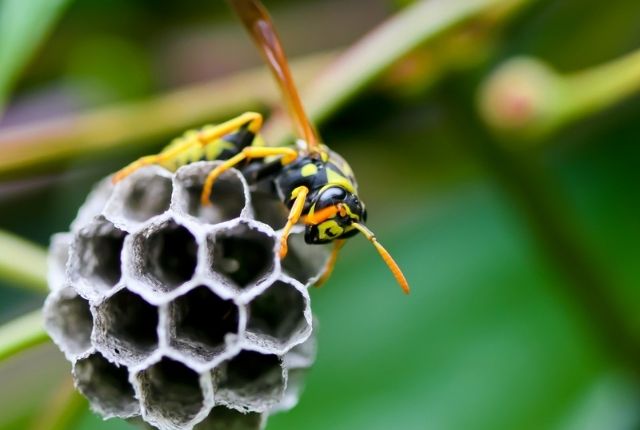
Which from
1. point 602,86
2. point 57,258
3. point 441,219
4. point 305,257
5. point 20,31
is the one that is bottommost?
point 441,219

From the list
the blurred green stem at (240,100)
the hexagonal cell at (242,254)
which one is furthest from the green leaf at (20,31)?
the hexagonal cell at (242,254)

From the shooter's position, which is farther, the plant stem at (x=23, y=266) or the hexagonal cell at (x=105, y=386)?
the plant stem at (x=23, y=266)

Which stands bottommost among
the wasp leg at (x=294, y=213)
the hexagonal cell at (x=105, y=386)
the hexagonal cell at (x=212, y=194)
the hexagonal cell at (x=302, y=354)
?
the hexagonal cell at (x=302, y=354)

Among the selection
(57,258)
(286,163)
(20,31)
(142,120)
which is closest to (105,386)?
(57,258)

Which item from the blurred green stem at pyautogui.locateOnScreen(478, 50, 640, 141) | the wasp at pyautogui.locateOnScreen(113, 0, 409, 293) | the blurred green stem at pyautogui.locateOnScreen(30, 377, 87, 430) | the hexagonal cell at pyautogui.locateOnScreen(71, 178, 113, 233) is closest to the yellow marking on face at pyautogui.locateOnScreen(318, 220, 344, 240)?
the wasp at pyautogui.locateOnScreen(113, 0, 409, 293)

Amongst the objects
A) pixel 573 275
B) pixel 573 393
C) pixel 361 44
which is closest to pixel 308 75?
pixel 361 44

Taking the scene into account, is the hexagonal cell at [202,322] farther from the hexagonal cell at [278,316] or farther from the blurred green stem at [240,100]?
the blurred green stem at [240,100]

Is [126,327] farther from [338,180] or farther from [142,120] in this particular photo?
[142,120]
